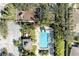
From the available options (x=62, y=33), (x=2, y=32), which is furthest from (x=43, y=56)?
(x=2, y=32)

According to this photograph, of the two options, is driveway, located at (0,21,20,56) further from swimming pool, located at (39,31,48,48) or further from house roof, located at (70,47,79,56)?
house roof, located at (70,47,79,56)

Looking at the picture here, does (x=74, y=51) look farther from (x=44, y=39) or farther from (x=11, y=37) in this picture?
(x=11, y=37)

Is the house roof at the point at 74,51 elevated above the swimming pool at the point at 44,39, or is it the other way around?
the swimming pool at the point at 44,39

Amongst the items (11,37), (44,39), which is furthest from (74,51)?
(11,37)

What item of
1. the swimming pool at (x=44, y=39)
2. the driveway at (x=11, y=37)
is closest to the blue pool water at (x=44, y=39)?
the swimming pool at (x=44, y=39)

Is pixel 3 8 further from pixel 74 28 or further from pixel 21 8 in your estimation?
pixel 74 28

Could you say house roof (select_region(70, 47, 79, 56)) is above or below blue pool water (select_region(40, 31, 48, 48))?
below

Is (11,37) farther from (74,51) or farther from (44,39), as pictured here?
(74,51)

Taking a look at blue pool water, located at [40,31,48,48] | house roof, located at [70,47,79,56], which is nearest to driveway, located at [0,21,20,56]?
blue pool water, located at [40,31,48,48]

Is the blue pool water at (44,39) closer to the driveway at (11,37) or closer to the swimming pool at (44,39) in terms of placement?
the swimming pool at (44,39)

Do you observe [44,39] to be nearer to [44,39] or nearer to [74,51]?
[44,39]

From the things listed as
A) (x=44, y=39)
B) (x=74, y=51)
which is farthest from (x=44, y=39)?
(x=74, y=51)
